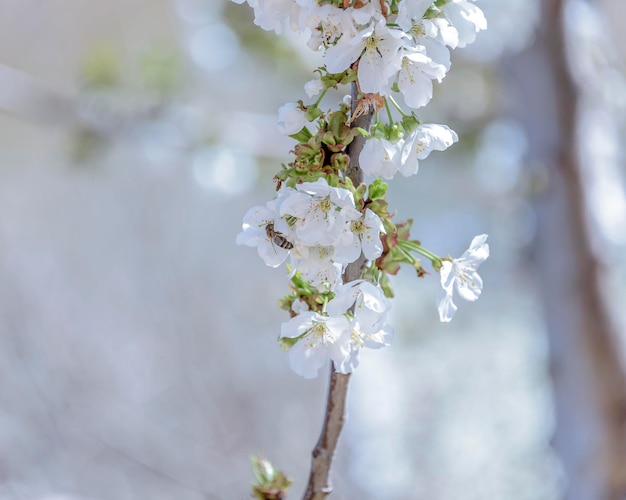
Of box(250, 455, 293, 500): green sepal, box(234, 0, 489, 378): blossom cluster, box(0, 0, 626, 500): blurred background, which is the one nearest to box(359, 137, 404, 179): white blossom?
box(234, 0, 489, 378): blossom cluster

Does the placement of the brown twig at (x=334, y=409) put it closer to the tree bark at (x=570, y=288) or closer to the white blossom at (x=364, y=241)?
the white blossom at (x=364, y=241)

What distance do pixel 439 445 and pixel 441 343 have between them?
34 centimetres

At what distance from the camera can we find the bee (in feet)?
0.86

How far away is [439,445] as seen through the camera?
1.99m

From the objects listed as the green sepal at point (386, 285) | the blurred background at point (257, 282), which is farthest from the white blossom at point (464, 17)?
the blurred background at point (257, 282)

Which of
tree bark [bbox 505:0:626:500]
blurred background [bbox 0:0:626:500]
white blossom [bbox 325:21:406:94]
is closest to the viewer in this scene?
white blossom [bbox 325:21:406:94]

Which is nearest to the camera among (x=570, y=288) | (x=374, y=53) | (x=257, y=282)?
(x=374, y=53)

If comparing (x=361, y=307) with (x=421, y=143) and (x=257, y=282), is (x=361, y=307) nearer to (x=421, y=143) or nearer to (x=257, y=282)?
(x=421, y=143)

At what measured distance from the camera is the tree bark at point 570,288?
947 mm

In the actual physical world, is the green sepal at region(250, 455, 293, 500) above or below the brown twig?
below

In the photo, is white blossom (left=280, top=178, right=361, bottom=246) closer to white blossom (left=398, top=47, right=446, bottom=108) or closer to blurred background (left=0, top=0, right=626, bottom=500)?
white blossom (left=398, top=47, right=446, bottom=108)

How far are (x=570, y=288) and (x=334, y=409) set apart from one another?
2.88ft

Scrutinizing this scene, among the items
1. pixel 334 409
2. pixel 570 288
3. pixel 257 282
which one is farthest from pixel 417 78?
pixel 257 282

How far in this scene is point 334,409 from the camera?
0.90 ft
